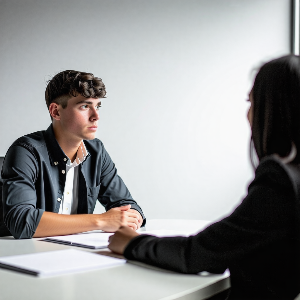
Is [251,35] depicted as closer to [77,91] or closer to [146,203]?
[146,203]

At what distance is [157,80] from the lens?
3682 mm

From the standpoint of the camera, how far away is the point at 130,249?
995 mm

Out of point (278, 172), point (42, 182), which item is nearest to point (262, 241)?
point (278, 172)

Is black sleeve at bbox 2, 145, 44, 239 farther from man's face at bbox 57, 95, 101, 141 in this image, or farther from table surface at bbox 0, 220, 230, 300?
table surface at bbox 0, 220, 230, 300

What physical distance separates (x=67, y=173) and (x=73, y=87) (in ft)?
1.32

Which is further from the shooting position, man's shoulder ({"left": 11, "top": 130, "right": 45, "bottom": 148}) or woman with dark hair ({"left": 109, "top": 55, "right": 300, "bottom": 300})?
man's shoulder ({"left": 11, "top": 130, "right": 45, "bottom": 148})

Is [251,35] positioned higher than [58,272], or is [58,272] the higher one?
[251,35]

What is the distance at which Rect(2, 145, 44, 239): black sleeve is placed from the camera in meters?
1.40

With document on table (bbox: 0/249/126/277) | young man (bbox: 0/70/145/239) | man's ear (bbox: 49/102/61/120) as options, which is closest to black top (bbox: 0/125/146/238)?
young man (bbox: 0/70/145/239)

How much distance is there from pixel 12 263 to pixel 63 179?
0.89 m

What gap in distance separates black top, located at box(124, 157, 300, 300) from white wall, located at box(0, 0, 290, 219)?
280 centimetres

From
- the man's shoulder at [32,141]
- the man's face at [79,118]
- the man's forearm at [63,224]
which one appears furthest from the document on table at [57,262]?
the man's face at [79,118]

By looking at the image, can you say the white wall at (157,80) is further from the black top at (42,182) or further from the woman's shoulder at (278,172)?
the woman's shoulder at (278,172)

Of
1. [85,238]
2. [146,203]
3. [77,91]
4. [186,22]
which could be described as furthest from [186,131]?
[85,238]
